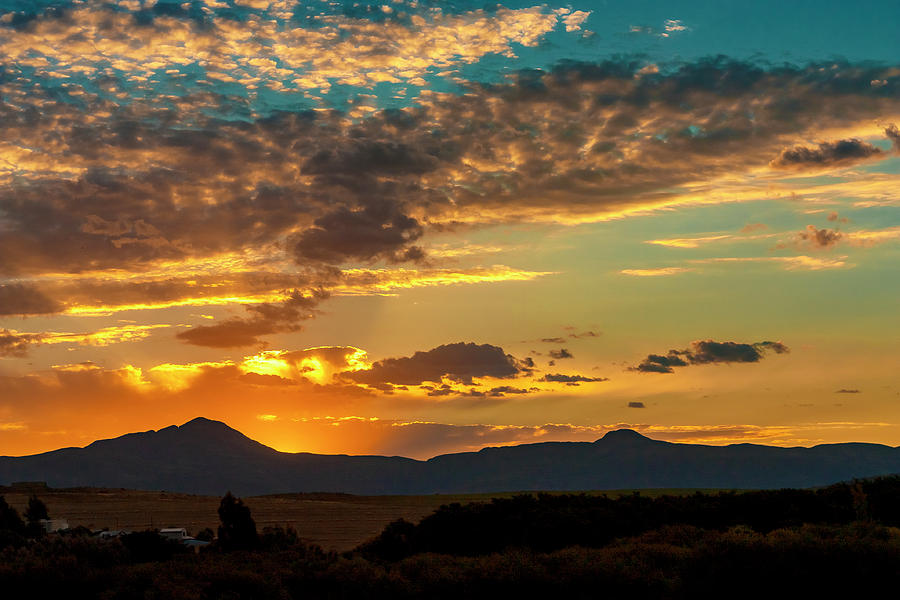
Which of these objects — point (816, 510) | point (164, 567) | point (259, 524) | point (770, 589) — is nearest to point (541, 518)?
point (816, 510)

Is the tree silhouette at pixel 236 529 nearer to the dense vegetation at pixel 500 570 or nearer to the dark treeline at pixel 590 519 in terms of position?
the dense vegetation at pixel 500 570

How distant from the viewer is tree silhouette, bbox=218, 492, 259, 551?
4888 cm

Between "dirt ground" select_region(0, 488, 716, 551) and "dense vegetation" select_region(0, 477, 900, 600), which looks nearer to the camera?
"dense vegetation" select_region(0, 477, 900, 600)

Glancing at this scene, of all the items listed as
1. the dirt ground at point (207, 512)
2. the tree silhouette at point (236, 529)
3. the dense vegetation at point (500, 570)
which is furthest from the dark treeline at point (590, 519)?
the dirt ground at point (207, 512)

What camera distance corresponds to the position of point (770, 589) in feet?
117

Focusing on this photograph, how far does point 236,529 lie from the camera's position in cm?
4994

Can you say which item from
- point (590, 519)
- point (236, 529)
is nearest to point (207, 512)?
point (236, 529)

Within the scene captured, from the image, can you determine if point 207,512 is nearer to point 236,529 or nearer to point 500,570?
point 236,529

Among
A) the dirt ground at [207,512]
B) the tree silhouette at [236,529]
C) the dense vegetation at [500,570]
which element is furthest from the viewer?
the dirt ground at [207,512]

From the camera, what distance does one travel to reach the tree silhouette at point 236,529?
48.9 metres

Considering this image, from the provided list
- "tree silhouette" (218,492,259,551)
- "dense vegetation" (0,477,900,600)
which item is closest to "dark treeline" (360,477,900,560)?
"dense vegetation" (0,477,900,600)

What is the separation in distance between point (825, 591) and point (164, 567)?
25.9m

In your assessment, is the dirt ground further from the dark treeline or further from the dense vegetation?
the dense vegetation

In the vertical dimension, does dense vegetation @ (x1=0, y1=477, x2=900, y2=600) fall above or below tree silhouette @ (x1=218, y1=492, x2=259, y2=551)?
below
